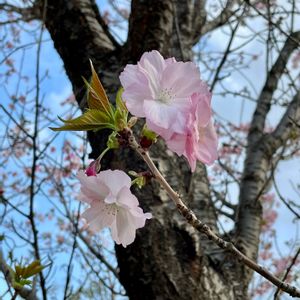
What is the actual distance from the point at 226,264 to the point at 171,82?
54.2 inches

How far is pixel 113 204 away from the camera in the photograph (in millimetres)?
798

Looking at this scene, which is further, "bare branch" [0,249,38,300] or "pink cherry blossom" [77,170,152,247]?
"bare branch" [0,249,38,300]

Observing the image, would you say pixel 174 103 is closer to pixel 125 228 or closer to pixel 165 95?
pixel 165 95

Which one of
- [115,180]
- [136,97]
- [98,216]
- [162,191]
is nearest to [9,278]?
[162,191]

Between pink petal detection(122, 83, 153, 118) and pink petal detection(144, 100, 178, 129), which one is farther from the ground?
pink petal detection(122, 83, 153, 118)

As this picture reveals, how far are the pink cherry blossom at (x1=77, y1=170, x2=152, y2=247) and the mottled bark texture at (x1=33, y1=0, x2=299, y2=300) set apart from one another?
0.91 metres

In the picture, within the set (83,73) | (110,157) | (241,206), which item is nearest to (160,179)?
Answer: (110,157)

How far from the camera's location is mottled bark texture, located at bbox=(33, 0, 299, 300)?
1707 mm

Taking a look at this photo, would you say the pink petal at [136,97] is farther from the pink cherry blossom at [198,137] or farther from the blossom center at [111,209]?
the blossom center at [111,209]

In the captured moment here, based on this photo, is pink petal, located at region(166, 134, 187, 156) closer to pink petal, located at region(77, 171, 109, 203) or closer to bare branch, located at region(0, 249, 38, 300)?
pink petal, located at region(77, 171, 109, 203)

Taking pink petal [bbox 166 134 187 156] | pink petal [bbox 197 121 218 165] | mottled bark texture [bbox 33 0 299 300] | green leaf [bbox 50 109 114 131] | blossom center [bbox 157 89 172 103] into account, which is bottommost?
pink petal [bbox 166 134 187 156]

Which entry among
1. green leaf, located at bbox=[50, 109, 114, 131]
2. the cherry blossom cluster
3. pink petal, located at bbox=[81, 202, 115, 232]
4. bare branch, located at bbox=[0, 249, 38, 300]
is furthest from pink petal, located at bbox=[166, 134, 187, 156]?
bare branch, located at bbox=[0, 249, 38, 300]

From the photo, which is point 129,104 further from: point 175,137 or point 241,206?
point 241,206

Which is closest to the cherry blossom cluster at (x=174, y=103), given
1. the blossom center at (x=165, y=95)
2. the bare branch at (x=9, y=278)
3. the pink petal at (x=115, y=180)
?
the blossom center at (x=165, y=95)
